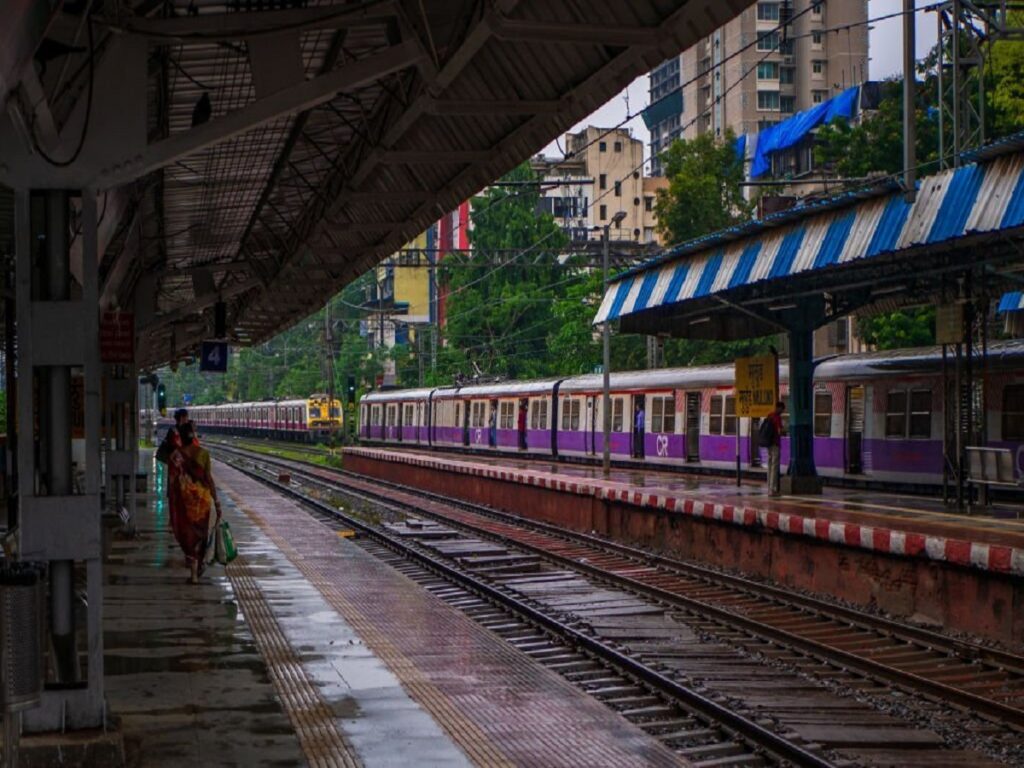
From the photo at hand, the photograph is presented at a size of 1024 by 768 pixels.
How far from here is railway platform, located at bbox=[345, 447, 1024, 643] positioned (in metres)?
13.6

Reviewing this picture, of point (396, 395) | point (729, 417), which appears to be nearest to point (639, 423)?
point (729, 417)

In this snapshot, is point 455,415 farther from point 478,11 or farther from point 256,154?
point 478,11

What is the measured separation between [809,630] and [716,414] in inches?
634

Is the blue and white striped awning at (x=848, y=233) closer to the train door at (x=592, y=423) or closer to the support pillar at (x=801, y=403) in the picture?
the support pillar at (x=801, y=403)

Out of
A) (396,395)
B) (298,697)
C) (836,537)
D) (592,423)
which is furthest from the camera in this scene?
(396,395)

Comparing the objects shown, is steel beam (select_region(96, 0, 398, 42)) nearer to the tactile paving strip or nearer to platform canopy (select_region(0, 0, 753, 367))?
platform canopy (select_region(0, 0, 753, 367))

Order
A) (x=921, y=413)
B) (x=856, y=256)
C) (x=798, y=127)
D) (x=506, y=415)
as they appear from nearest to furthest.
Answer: (x=856, y=256) < (x=921, y=413) < (x=506, y=415) < (x=798, y=127)

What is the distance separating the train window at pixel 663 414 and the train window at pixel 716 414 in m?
1.99

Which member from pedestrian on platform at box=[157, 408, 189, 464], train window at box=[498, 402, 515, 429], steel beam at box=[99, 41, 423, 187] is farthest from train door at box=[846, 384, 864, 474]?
train window at box=[498, 402, 515, 429]

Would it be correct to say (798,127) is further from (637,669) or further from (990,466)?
(637,669)

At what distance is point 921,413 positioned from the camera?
74.3 ft

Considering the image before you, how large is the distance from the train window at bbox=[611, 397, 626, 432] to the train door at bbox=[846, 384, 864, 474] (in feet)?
34.4

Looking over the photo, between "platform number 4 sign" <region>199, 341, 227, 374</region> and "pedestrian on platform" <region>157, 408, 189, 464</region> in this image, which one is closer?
"pedestrian on platform" <region>157, 408, 189, 464</region>

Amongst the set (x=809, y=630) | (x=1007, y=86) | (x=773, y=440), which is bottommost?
(x=809, y=630)
